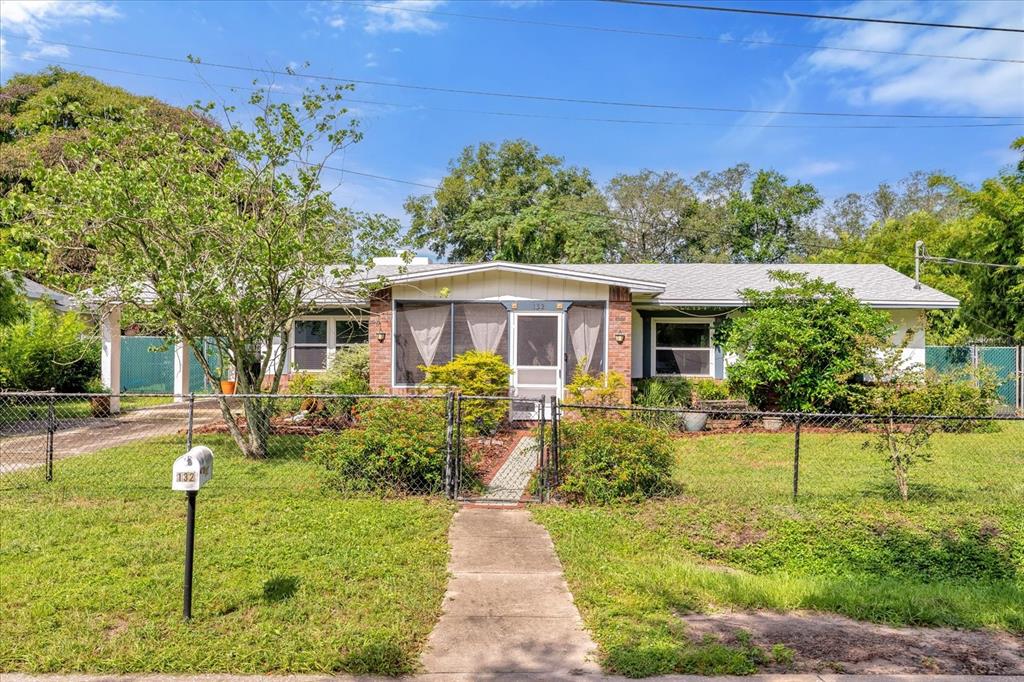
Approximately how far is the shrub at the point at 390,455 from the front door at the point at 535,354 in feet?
19.9

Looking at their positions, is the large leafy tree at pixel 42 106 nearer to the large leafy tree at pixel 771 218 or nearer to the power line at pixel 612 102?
the power line at pixel 612 102

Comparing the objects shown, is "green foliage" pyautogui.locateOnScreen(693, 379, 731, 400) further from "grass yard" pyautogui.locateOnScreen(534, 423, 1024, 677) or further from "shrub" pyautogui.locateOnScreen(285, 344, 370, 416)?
"shrub" pyautogui.locateOnScreen(285, 344, 370, 416)

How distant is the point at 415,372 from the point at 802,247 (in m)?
31.1

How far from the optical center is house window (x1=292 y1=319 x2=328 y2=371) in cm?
1647

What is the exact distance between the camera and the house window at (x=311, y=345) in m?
16.5

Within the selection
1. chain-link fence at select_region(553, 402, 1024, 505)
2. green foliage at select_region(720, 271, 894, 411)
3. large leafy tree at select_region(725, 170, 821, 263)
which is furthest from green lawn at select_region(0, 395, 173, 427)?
large leafy tree at select_region(725, 170, 821, 263)

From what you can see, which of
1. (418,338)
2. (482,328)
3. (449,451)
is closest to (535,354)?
(482,328)

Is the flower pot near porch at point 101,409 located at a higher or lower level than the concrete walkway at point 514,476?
higher

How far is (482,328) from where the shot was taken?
13633 mm

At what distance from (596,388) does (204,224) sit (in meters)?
7.08

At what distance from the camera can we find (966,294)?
22.1 metres

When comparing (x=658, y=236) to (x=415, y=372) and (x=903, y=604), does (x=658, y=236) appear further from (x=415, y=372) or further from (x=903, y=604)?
(x=903, y=604)

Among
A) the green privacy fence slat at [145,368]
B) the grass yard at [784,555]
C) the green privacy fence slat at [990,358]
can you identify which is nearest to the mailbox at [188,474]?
the grass yard at [784,555]

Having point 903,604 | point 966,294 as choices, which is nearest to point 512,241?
point 966,294
